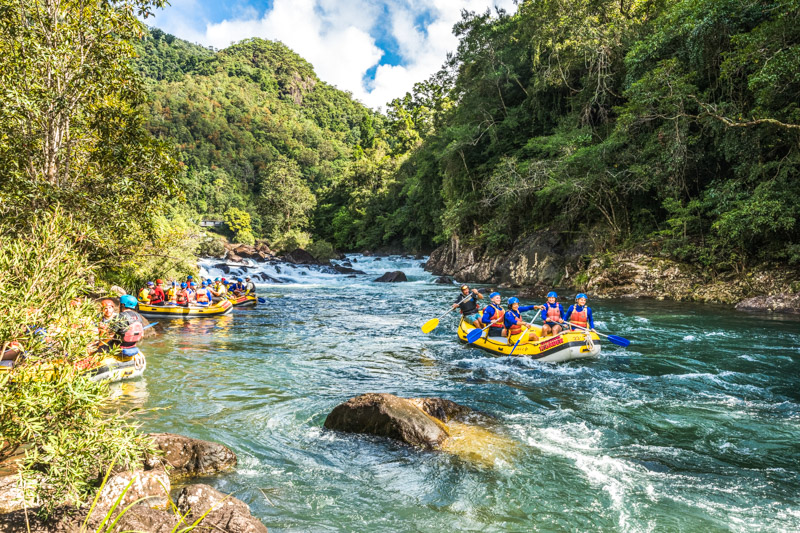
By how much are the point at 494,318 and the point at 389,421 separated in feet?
16.7

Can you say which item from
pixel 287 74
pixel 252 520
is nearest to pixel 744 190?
pixel 252 520

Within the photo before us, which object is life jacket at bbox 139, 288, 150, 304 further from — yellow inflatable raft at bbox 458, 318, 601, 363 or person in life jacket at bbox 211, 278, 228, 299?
yellow inflatable raft at bbox 458, 318, 601, 363

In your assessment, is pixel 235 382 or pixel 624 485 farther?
pixel 235 382

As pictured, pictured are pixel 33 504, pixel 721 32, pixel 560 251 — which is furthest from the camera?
pixel 560 251

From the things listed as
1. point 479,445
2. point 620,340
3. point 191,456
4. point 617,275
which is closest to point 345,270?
point 617,275

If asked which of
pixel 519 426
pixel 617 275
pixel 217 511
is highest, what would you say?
pixel 617 275

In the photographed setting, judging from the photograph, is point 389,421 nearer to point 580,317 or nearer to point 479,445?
point 479,445

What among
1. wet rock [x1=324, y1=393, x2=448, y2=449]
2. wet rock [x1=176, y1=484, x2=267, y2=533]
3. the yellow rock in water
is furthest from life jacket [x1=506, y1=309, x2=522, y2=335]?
wet rock [x1=176, y1=484, x2=267, y2=533]

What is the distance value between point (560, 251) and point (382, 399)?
16.5 metres

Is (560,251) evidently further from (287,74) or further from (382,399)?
(287,74)

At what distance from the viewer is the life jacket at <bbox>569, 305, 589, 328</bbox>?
896cm

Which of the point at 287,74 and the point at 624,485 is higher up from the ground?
the point at 287,74

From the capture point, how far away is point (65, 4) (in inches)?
291

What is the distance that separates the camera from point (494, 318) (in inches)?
380
